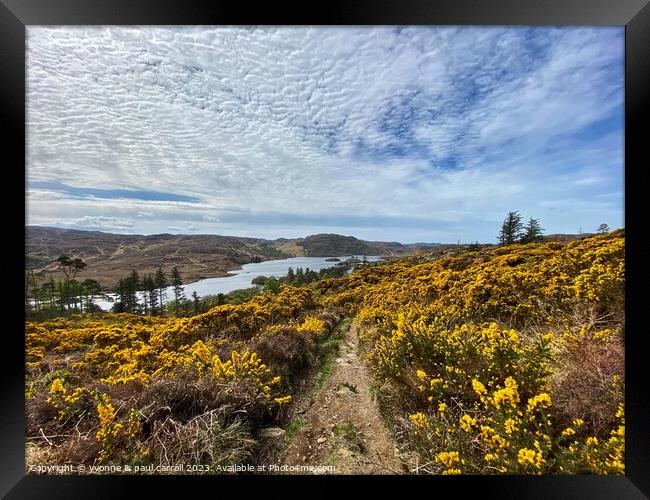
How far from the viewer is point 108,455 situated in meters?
2.03

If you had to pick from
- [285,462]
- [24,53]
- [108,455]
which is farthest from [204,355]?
[24,53]

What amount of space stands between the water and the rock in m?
1.38

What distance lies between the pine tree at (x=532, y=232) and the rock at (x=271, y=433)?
9.89 ft

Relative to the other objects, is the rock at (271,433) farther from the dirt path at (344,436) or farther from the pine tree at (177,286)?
the pine tree at (177,286)

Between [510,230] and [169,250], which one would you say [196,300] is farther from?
[510,230]

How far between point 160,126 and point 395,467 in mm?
3781

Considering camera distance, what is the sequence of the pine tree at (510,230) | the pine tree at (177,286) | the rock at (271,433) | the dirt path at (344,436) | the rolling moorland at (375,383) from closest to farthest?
the rolling moorland at (375,383) < the dirt path at (344,436) < the rock at (271,433) < the pine tree at (510,230) < the pine tree at (177,286)

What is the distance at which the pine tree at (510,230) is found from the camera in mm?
2324

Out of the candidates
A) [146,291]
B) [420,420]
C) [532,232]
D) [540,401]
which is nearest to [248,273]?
[146,291]

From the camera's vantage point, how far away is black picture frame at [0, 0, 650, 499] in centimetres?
188

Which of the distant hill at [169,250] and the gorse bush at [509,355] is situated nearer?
the gorse bush at [509,355]

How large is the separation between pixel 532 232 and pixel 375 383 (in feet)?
7.30

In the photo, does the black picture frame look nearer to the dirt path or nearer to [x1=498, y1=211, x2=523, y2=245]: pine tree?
the dirt path
